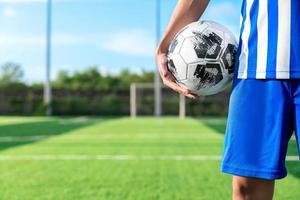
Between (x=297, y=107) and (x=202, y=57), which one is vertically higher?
(x=202, y=57)

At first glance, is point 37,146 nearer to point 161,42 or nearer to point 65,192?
point 65,192

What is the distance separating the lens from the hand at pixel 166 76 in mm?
1739

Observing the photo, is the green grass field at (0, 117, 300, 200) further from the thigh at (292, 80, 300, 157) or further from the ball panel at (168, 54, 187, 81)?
the thigh at (292, 80, 300, 157)

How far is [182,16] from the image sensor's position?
177 centimetres

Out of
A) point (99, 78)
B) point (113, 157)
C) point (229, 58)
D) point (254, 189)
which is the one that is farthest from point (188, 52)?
point (99, 78)

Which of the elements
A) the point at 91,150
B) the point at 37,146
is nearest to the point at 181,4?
the point at 91,150

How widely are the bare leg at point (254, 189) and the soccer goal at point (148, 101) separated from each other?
74.4 ft

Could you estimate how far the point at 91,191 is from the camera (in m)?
3.76

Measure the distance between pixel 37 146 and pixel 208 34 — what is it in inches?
236

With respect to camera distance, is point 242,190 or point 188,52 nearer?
point 242,190

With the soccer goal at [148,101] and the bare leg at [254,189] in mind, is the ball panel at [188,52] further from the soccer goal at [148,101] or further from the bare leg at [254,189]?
the soccer goal at [148,101]

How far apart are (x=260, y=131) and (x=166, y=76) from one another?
396 mm

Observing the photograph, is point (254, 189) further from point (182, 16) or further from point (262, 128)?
point (182, 16)

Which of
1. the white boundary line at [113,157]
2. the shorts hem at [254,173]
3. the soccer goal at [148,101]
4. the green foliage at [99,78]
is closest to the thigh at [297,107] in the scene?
the shorts hem at [254,173]
